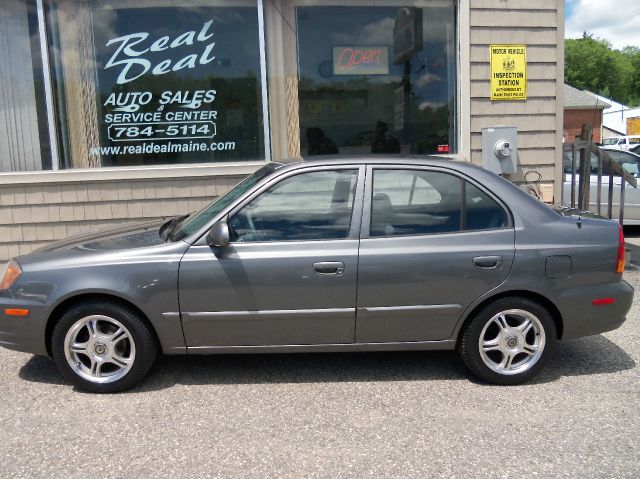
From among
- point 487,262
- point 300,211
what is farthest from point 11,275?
point 487,262

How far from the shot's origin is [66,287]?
3.63m

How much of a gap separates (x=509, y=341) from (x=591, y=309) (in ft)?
1.95

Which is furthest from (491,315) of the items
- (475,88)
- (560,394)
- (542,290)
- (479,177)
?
(475,88)

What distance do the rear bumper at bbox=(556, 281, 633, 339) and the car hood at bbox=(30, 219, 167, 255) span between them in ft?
9.07

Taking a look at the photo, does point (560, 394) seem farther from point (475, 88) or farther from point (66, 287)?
point (475, 88)

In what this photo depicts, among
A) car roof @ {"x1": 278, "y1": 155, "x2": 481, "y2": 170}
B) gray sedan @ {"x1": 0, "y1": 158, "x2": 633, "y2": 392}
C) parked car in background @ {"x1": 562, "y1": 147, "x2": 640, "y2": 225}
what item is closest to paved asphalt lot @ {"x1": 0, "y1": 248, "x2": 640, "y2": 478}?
gray sedan @ {"x1": 0, "y1": 158, "x2": 633, "y2": 392}

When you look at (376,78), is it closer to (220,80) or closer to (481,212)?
(220,80)

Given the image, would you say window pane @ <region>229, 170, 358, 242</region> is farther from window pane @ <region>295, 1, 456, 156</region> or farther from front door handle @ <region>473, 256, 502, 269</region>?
window pane @ <region>295, 1, 456, 156</region>

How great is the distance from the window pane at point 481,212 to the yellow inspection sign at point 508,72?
385 centimetres

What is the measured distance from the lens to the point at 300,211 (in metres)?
3.83

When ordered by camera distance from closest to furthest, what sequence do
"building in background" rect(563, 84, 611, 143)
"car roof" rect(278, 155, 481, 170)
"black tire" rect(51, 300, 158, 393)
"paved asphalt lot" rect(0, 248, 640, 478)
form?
"paved asphalt lot" rect(0, 248, 640, 478) < "black tire" rect(51, 300, 158, 393) < "car roof" rect(278, 155, 481, 170) < "building in background" rect(563, 84, 611, 143)

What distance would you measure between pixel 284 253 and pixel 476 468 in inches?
66.0

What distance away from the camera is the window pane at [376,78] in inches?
285

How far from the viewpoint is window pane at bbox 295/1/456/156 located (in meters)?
7.25
